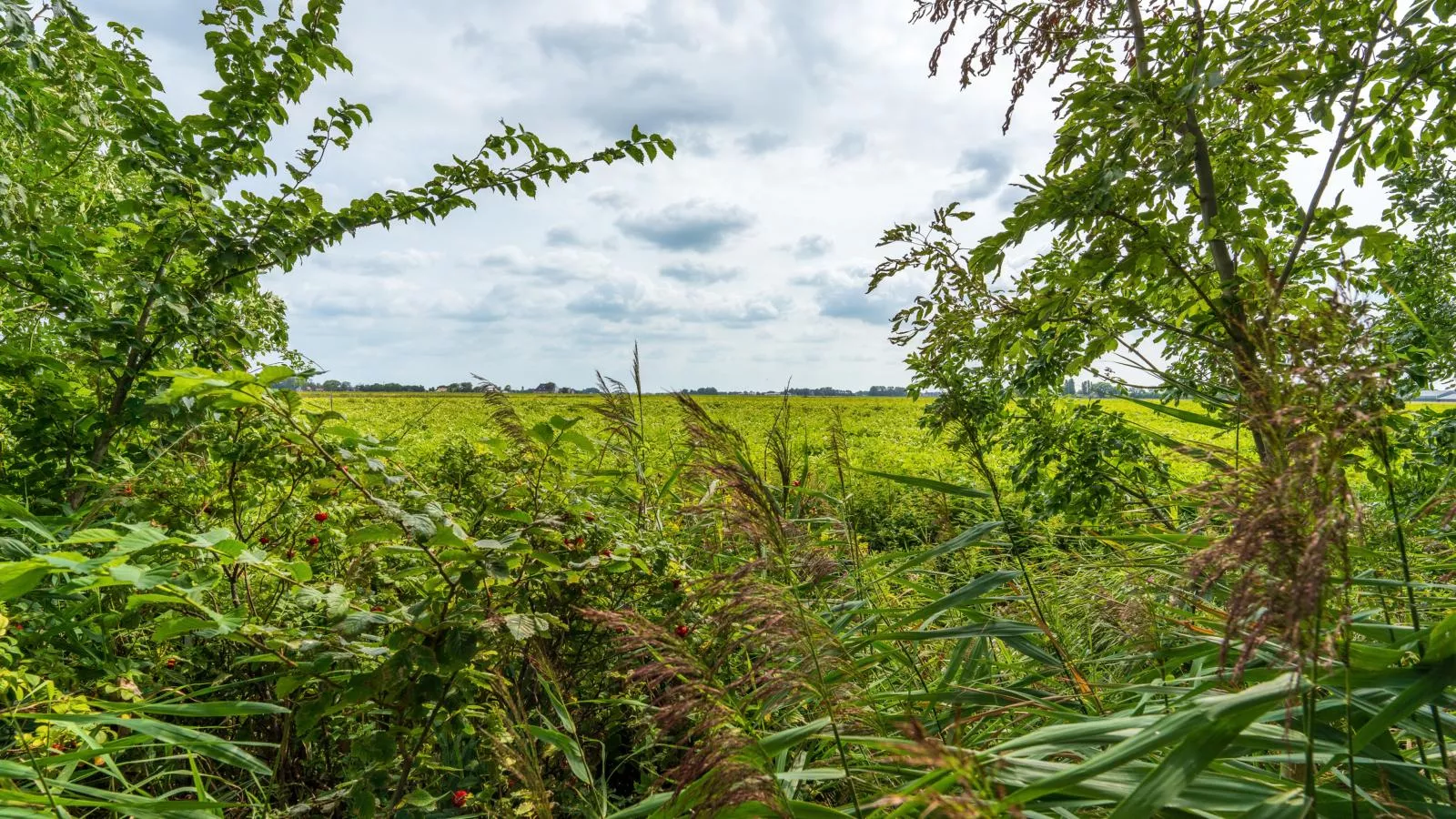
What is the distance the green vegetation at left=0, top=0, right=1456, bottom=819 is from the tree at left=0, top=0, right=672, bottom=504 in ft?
0.06

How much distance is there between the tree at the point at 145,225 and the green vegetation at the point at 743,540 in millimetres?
19

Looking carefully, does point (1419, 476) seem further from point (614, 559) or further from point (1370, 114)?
point (614, 559)

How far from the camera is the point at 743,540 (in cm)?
201

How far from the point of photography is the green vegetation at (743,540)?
893 millimetres

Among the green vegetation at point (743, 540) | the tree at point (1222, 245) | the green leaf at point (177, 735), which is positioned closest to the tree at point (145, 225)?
the green vegetation at point (743, 540)

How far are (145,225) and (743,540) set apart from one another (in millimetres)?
2853

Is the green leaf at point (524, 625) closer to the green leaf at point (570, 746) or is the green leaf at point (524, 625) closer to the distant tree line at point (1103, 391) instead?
the green leaf at point (570, 746)

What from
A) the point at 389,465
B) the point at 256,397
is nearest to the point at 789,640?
the point at 256,397

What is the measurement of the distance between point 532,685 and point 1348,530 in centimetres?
228

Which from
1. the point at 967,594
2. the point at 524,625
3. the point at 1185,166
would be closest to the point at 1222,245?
the point at 1185,166

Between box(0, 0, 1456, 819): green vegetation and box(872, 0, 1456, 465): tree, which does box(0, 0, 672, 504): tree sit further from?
box(872, 0, 1456, 465): tree

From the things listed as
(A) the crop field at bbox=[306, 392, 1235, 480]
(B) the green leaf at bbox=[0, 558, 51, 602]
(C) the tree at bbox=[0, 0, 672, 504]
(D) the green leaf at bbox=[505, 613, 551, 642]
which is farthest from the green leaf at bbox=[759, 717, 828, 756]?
(C) the tree at bbox=[0, 0, 672, 504]

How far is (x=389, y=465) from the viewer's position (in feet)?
6.59

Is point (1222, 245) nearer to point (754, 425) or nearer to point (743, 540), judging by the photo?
point (743, 540)
